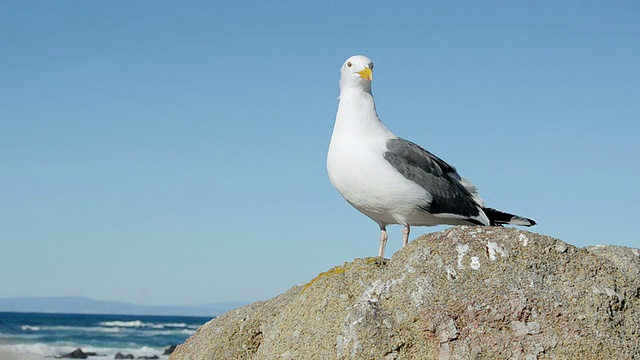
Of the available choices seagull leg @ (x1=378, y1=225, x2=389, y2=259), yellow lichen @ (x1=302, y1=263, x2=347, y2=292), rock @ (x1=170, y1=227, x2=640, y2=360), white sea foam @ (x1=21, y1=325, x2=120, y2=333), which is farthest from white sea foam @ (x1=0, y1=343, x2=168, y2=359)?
rock @ (x1=170, y1=227, x2=640, y2=360)

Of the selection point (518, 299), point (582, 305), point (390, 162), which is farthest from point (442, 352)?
point (390, 162)

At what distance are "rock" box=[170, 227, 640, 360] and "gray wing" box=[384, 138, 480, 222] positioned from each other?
73.3 inches

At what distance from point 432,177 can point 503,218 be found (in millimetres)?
897

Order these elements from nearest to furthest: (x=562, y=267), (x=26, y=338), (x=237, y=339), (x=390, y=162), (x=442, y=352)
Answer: (x=442, y=352) → (x=562, y=267) → (x=237, y=339) → (x=390, y=162) → (x=26, y=338)

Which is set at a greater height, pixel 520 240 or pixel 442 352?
pixel 520 240

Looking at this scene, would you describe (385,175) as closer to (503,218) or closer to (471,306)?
(503,218)

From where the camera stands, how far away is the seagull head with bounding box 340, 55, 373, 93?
7.64 metres

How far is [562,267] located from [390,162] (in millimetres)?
2308

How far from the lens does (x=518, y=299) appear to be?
496 centimetres

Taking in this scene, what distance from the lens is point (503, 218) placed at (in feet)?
25.6

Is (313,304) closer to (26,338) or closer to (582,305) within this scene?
(582,305)

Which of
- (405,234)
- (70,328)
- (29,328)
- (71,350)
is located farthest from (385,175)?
(29,328)

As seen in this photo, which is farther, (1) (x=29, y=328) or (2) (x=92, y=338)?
(1) (x=29, y=328)

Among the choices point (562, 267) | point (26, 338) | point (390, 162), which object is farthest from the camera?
point (26, 338)
